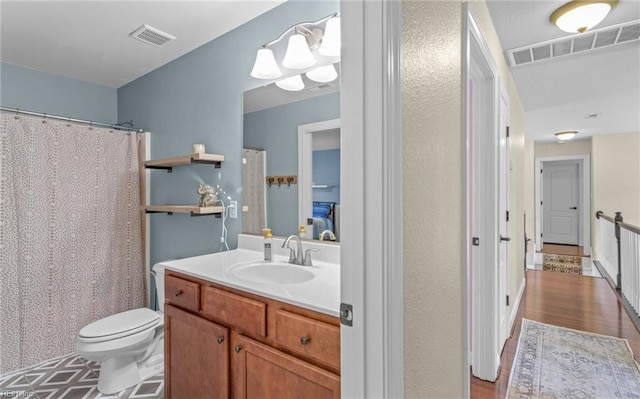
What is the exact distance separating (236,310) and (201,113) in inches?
66.1

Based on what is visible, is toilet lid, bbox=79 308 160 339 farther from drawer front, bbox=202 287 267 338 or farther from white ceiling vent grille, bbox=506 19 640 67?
white ceiling vent grille, bbox=506 19 640 67

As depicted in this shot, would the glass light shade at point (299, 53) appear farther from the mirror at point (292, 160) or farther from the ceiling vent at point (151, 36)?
the ceiling vent at point (151, 36)

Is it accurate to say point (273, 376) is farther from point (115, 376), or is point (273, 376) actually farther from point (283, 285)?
point (115, 376)

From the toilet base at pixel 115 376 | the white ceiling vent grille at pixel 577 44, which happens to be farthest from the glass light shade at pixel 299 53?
the toilet base at pixel 115 376

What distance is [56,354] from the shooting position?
99.7 inches

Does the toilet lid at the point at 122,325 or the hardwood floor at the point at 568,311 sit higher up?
the toilet lid at the point at 122,325

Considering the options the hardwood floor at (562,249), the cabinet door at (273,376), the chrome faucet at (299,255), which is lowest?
the hardwood floor at (562,249)

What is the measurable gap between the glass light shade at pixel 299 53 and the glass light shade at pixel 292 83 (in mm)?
109

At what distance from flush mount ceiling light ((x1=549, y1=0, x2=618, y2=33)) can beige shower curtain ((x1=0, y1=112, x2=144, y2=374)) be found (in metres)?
3.22

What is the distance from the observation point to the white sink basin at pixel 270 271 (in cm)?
167

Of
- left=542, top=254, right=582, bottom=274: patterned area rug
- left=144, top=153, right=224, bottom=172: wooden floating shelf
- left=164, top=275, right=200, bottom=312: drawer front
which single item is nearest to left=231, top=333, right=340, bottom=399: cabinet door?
left=164, top=275, right=200, bottom=312: drawer front

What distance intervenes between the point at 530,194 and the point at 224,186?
255 inches

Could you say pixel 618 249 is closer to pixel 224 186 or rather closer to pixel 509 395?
pixel 509 395

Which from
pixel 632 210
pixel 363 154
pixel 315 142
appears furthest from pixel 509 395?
pixel 632 210
